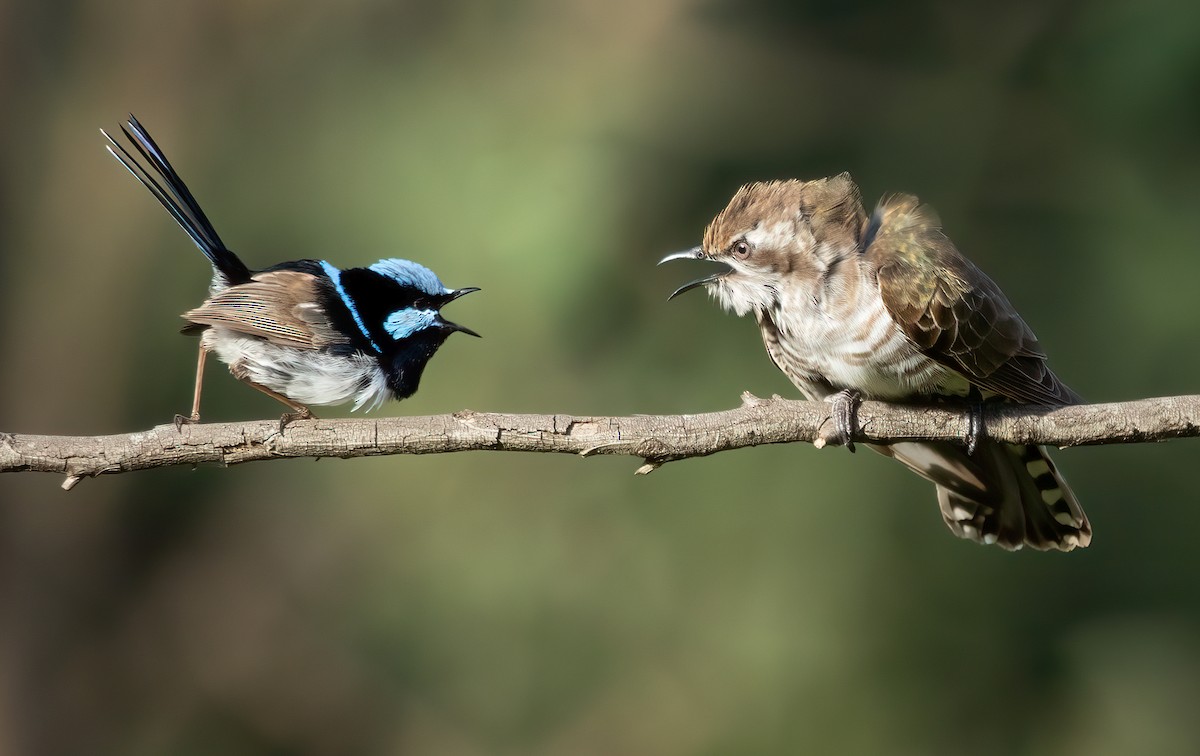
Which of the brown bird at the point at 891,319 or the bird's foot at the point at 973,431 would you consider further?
the brown bird at the point at 891,319

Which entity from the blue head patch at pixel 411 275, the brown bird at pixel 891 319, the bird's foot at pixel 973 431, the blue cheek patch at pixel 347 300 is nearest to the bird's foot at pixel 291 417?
the blue cheek patch at pixel 347 300

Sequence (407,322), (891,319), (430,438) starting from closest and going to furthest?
(430,438) < (891,319) < (407,322)

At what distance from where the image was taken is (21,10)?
346 inches

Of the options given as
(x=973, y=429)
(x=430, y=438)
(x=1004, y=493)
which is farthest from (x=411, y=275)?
(x=1004, y=493)

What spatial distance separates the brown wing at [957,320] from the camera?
4145mm

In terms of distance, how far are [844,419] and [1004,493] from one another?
1.28 meters

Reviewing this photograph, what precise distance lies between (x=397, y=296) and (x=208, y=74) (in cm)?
644

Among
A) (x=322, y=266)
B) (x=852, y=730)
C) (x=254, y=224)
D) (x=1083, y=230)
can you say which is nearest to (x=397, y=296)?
(x=322, y=266)

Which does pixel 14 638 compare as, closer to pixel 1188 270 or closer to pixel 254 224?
pixel 254 224

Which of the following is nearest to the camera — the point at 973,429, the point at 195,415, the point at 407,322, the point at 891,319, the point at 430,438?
the point at 430,438

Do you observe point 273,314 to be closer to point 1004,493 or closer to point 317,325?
point 317,325

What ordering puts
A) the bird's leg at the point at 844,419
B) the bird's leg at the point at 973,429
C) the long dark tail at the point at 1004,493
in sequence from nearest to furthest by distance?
the bird's leg at the point at 844,419
the bird's leg at the point at 973,429
the long dark tail at the point at 1004,493

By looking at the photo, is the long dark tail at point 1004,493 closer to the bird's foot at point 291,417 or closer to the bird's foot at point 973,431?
the bird's foot at point 973,431

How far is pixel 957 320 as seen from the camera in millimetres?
4164
